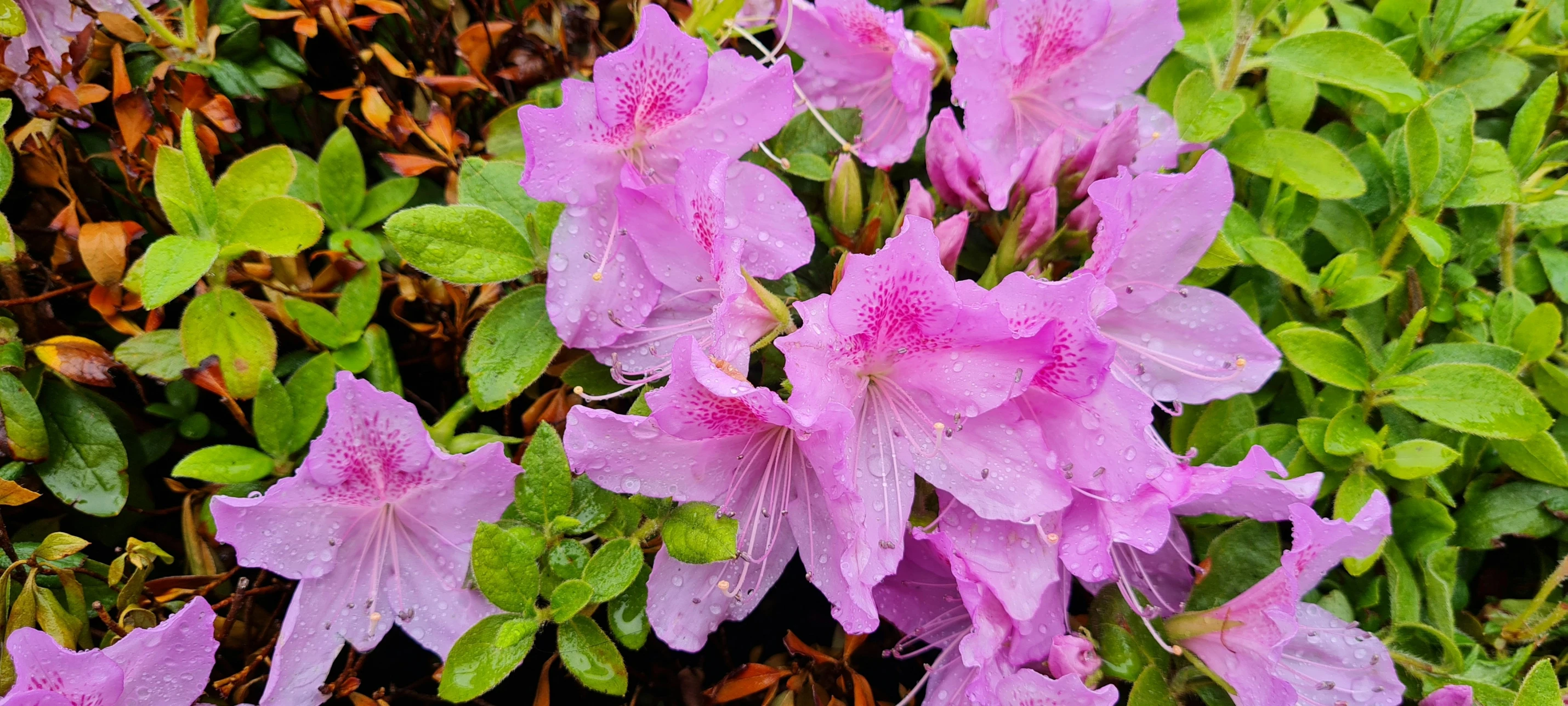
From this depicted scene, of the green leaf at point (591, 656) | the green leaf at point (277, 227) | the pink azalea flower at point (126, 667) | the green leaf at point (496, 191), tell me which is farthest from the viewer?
the green leaf at point (496, 191)

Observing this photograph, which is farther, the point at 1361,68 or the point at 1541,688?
the point at 1361,68

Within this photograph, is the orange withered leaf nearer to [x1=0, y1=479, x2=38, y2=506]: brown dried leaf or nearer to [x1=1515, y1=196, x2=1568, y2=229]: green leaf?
[x1=0, y1=479, x2=38, y2=506]: brown dried leaf

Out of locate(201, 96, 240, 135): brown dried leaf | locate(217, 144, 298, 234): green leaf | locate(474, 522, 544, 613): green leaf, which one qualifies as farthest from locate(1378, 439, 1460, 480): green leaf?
locate(201, 96, 240, 135): brown dried leaf

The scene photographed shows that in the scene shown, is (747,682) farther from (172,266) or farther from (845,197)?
(172,266)

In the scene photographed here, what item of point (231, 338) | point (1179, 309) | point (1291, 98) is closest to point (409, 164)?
point (231, 338)

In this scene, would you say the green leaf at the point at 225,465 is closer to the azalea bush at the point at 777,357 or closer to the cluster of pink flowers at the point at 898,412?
the azalea bush at the point at 777,357

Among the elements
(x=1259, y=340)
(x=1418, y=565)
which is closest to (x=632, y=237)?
(x=1259, y=340)

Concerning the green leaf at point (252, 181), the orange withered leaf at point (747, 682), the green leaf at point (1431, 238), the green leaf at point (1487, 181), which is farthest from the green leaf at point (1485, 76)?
the green leaf at point (252, 181)
